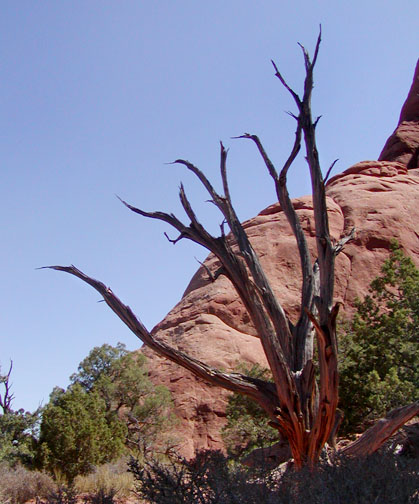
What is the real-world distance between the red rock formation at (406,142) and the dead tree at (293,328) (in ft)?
120

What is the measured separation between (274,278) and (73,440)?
1735 cm

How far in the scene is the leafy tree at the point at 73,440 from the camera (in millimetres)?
14250

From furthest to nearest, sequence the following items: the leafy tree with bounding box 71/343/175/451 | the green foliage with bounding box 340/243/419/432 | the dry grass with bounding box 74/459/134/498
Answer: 1. the leafy tree with bounding box 71/343/175/451
2. the green foliage with bounding box 340/243/419/432
3. the dry grass with bounding box 74/459/134/498

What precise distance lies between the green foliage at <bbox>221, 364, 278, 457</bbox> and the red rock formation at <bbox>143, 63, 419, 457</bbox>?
4002 mm

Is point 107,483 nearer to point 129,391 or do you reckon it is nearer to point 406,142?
point 129,391

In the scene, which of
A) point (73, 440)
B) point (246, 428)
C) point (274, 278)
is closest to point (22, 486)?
point (73, 440)

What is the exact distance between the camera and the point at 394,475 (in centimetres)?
389

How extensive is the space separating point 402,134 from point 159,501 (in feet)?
144

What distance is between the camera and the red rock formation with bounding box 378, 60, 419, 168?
41.8m

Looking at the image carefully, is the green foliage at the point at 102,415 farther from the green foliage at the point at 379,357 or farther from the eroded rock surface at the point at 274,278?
the green foliage at the point at 379,357

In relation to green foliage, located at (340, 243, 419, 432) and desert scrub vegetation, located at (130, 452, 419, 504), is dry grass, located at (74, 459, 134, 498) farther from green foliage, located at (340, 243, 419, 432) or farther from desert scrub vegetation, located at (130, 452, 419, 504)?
green foliage, located at (340, 243, 419, 432)

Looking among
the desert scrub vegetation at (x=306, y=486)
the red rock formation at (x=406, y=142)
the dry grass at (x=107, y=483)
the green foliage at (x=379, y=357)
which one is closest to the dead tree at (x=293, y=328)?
the desert scrub vegetation at (x=306, y=486)

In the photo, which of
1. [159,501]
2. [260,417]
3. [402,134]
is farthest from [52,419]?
[402,134]

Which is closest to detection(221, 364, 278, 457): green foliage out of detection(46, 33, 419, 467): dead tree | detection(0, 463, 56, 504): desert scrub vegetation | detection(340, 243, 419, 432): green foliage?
detection(340, 243, 419, 432): green foliage
